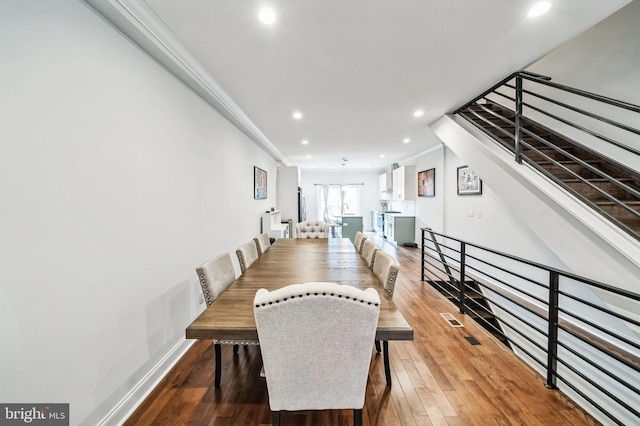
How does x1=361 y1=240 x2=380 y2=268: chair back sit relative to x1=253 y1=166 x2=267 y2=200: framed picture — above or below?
below

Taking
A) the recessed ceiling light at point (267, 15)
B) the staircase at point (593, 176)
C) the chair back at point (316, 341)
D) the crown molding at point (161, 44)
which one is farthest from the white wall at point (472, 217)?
the crown molding at point (161, 44)

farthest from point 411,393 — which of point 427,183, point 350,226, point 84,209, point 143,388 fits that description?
point 350,226

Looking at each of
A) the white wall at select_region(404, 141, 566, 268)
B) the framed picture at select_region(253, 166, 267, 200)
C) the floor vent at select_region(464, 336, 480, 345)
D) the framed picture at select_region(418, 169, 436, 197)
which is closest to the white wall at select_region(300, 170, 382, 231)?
the white wall at select_region(404, 141, 566, 268)

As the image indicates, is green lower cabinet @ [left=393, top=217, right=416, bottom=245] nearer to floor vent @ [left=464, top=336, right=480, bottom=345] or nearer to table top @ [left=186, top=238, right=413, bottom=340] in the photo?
table top @ [left=186, top=238, right=413, bottom=340]

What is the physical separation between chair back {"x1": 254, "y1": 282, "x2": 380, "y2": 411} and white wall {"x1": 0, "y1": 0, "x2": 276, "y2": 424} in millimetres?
1028

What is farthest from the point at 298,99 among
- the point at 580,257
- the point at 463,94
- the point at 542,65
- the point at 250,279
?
the point at 542,65

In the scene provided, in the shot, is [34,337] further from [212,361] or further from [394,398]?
[394,398]

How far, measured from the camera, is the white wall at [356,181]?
1019cm

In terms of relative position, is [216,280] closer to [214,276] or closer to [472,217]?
[214,276]

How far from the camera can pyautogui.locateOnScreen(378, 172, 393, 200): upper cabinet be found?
8480mm

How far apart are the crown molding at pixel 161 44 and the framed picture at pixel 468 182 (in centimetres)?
413

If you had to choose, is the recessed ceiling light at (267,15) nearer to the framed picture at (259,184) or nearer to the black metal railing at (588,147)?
the black metal railing at (588,147)

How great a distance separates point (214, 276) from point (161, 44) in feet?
5.62

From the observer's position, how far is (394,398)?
1.68 metres
